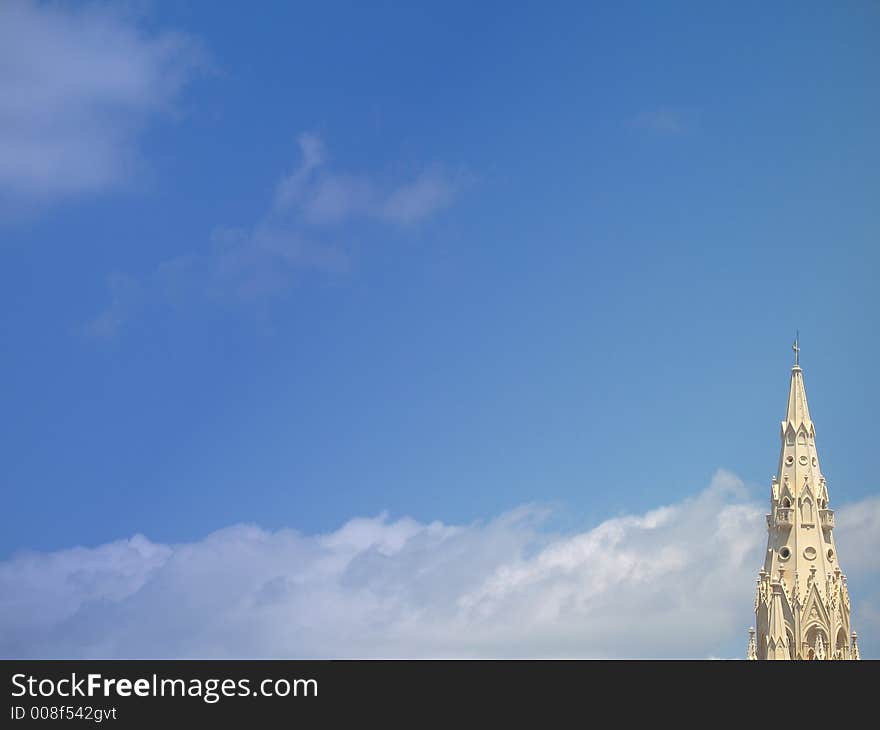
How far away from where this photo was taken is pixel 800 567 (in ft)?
192

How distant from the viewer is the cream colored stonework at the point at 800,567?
57.3m
